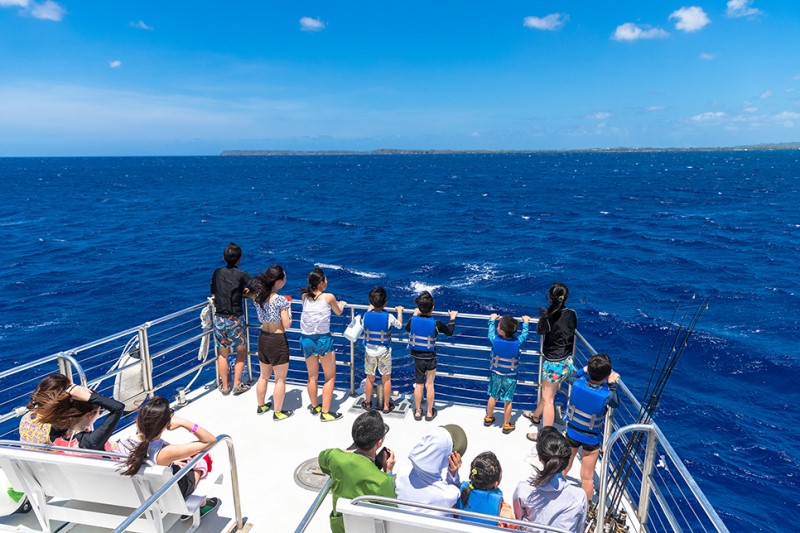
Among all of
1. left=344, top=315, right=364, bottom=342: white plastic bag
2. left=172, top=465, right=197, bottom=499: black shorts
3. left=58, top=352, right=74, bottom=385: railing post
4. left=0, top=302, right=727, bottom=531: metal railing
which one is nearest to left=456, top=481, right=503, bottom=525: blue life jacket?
left=0, top=302, right=727, bottom=531: metal railing

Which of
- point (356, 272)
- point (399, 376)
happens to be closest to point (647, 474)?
point (399, 376)

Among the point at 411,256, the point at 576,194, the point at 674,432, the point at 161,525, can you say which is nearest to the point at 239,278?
the point at 161,525

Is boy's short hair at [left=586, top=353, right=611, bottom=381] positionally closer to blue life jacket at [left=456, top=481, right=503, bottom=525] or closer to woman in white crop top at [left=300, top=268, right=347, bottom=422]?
blue life jacket at [left=456, top=481, right=503, bottom=525]

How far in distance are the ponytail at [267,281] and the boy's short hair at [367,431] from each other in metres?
2.99

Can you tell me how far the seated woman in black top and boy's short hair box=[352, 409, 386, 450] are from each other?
222cm

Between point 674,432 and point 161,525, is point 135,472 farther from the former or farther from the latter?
point 674,432

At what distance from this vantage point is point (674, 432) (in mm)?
12773

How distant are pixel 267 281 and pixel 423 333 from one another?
2230 millimetres

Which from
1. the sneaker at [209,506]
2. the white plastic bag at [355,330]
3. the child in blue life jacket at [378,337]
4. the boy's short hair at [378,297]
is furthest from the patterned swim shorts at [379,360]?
the sneaker at [209,506]

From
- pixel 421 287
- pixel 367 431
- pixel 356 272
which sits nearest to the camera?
pixel 367 431

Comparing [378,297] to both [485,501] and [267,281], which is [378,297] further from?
[485,501]

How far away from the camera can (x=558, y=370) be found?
245 inches

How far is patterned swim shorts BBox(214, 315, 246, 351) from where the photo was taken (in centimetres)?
741

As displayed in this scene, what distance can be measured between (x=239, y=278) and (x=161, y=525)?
12.8ft
